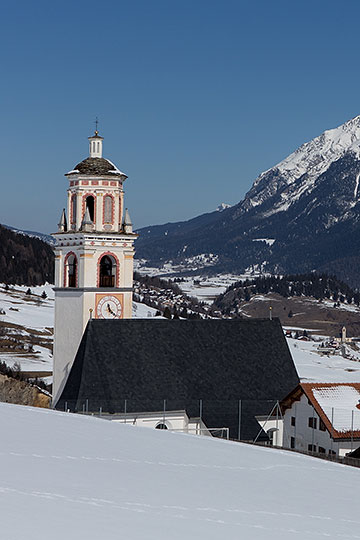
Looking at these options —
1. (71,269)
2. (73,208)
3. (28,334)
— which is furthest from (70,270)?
(28,334)

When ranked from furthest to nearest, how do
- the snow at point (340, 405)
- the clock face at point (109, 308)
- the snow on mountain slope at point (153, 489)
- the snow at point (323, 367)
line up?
the snow at point (323, 367) → the clock face at point (109, 308) → the snow at point (340, 405) → the snow on mountain slope at point (153, 489)

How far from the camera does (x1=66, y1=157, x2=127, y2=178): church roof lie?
1869 inches

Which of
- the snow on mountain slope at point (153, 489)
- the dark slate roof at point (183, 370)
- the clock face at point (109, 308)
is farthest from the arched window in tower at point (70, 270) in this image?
the snow on mountain slope at point (153, 489)

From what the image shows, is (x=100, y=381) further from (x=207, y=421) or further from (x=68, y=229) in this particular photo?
(x=68, y=229)

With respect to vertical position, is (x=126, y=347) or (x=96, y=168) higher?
(x=96, y=168)

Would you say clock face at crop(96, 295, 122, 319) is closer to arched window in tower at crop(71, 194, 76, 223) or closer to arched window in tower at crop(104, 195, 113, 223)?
arched window in tower at crop(104, 195, 113, 223)

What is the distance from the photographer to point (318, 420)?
42.7 metres

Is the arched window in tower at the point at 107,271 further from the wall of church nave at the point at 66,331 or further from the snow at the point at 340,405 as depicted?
the snow at the point at 340,405

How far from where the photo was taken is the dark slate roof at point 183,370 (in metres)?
42.2

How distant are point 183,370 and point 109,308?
19.6 feet

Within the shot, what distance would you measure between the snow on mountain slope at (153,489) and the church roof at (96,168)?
24.7 m

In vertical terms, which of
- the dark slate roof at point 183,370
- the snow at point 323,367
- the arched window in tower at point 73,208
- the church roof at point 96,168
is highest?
the church roof at point 96,168

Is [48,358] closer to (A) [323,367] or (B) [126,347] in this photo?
(A) [323,367]

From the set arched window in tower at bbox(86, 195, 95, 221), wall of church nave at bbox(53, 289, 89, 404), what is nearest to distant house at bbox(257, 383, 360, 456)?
wall of church nave at bbox(53, 289, 89, 404)
